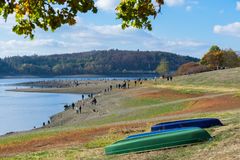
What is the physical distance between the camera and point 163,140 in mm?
16016

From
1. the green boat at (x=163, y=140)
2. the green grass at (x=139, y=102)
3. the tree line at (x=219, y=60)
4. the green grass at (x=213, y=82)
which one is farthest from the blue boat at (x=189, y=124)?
the tree line at (x=219, y=60)

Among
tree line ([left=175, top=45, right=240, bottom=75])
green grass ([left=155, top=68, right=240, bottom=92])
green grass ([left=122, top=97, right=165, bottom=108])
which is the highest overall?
tree line ([left=175, top=45, right=240, bottom=75])

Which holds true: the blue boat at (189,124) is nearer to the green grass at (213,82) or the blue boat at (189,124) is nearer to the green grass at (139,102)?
the green grass at (139,102)

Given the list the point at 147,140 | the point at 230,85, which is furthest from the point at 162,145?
the point at 230,85

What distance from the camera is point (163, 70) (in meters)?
196

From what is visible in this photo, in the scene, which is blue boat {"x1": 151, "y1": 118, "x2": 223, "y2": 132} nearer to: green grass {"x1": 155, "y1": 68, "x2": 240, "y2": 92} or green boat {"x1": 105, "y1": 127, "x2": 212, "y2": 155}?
green boat {"x1": 105, "y1": 127, "x2": 212, "y2": 155}

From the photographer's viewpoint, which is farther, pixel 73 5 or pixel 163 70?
pixel 163 70

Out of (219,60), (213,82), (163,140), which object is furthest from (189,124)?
(219,60)

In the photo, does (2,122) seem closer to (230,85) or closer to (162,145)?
(230,85)

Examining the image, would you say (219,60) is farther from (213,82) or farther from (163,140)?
(163,140)

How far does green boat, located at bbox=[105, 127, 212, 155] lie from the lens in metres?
16.0

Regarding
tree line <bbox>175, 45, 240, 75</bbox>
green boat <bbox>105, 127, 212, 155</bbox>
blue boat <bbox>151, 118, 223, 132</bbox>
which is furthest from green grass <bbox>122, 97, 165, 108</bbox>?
tree line <bbox>175, 45, 240, 75</bbox>

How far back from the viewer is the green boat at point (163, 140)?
16.0 m

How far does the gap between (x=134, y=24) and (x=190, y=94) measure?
56.7 meters
